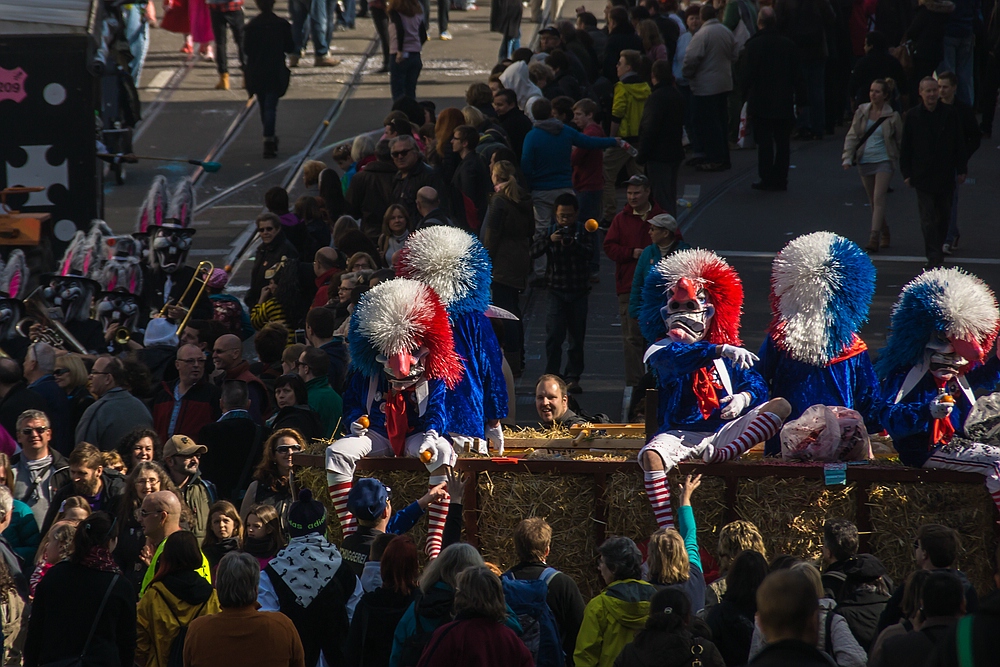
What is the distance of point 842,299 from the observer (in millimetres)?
7441

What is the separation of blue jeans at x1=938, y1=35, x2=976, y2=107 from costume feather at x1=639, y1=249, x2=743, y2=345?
10692mm

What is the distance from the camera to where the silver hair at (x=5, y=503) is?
7.39 metres

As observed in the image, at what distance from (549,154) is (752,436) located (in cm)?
616

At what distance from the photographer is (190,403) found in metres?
9.09

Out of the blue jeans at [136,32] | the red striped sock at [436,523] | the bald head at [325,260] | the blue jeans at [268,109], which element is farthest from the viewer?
the blue jeans at [136,32]

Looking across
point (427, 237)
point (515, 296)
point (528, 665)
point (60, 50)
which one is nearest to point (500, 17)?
point (60, 50)

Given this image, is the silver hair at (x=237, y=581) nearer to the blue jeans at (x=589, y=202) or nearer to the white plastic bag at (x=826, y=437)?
the white plastic bag at (x=826, y=437)

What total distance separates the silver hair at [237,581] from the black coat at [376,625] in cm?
49

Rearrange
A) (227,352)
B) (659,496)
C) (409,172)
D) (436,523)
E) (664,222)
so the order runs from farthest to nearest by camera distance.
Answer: (409,172)
(664,222)
(227,352)
(436,523)
(659,496)

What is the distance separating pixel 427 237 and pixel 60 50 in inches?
292

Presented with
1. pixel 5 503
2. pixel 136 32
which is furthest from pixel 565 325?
pixel 136 32

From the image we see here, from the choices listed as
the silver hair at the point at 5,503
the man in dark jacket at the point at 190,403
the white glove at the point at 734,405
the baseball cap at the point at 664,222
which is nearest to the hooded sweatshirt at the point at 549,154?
the baseball cap at the point at 664,222

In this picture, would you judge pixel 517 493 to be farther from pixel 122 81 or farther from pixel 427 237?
pixel 122 81

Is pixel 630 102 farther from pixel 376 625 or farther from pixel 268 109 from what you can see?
pixel 376 625
